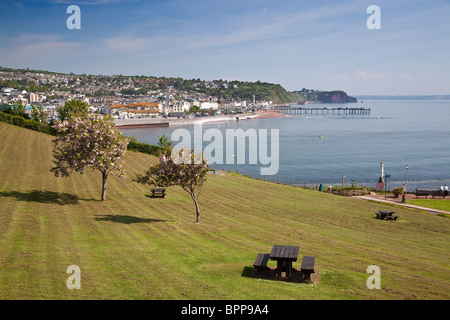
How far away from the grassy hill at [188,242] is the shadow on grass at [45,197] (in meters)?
0.05

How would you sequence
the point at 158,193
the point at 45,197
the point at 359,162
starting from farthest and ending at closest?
1. the point at 359,162
2. the point at 158,193
3. the point at 45,197

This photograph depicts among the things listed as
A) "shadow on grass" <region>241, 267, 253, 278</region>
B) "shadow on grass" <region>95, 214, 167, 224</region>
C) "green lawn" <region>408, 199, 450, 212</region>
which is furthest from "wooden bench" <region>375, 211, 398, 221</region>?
"shadow on grass" <region>241, 267, 253, 278</region>

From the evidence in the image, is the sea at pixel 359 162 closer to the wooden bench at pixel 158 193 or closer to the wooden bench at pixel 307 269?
the wooden bench at pixel 158 193

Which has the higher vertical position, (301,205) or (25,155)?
(25,155)

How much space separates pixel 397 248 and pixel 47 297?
14.0 meters

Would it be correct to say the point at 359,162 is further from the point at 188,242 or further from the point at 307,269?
the point at 307,269

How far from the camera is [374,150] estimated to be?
81.0 metres

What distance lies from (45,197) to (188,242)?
32.3 ft

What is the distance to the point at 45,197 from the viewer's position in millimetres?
20172

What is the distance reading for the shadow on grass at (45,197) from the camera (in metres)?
19.4

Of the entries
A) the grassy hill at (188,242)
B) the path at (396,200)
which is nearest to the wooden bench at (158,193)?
the grassy hill at (188,242)

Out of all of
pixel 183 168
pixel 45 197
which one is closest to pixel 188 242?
pixel 183 168
